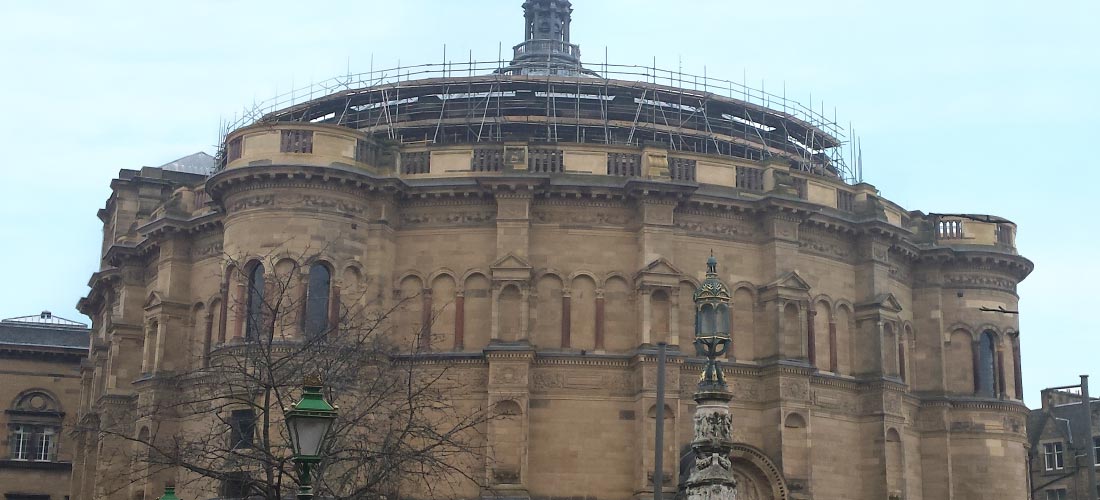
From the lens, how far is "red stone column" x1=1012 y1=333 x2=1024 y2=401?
55406mm

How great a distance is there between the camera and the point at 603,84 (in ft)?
174

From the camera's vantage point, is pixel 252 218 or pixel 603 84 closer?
pixel 252 218

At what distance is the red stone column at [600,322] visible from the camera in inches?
1788

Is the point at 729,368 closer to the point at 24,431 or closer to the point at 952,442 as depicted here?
the point at 952,442

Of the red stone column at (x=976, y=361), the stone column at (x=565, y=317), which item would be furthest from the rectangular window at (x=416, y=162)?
the red stone column at (x=976, y=361)

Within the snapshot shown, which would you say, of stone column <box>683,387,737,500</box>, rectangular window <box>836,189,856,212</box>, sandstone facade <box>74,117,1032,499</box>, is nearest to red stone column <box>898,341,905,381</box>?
sandstone facade <box>74,117,1032,499</box>

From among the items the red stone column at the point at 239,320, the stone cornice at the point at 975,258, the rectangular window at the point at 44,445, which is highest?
the stone cornice at the point at 975,258

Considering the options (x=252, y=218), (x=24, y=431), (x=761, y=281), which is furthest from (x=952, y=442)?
(x=24, y=431)

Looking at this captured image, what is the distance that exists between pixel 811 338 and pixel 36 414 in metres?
41.6

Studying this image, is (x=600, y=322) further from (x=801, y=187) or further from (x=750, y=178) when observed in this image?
(x=801, y=187)

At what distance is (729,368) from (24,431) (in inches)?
1604

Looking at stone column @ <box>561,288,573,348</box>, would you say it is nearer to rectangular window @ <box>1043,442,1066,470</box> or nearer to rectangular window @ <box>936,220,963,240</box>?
rectangular window @ <box>936,220,963,240</box>

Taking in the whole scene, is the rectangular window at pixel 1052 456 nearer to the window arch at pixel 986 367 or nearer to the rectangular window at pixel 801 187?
the window arch at pixel 986 367

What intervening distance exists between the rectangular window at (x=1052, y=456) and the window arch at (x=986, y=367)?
2401 cm
